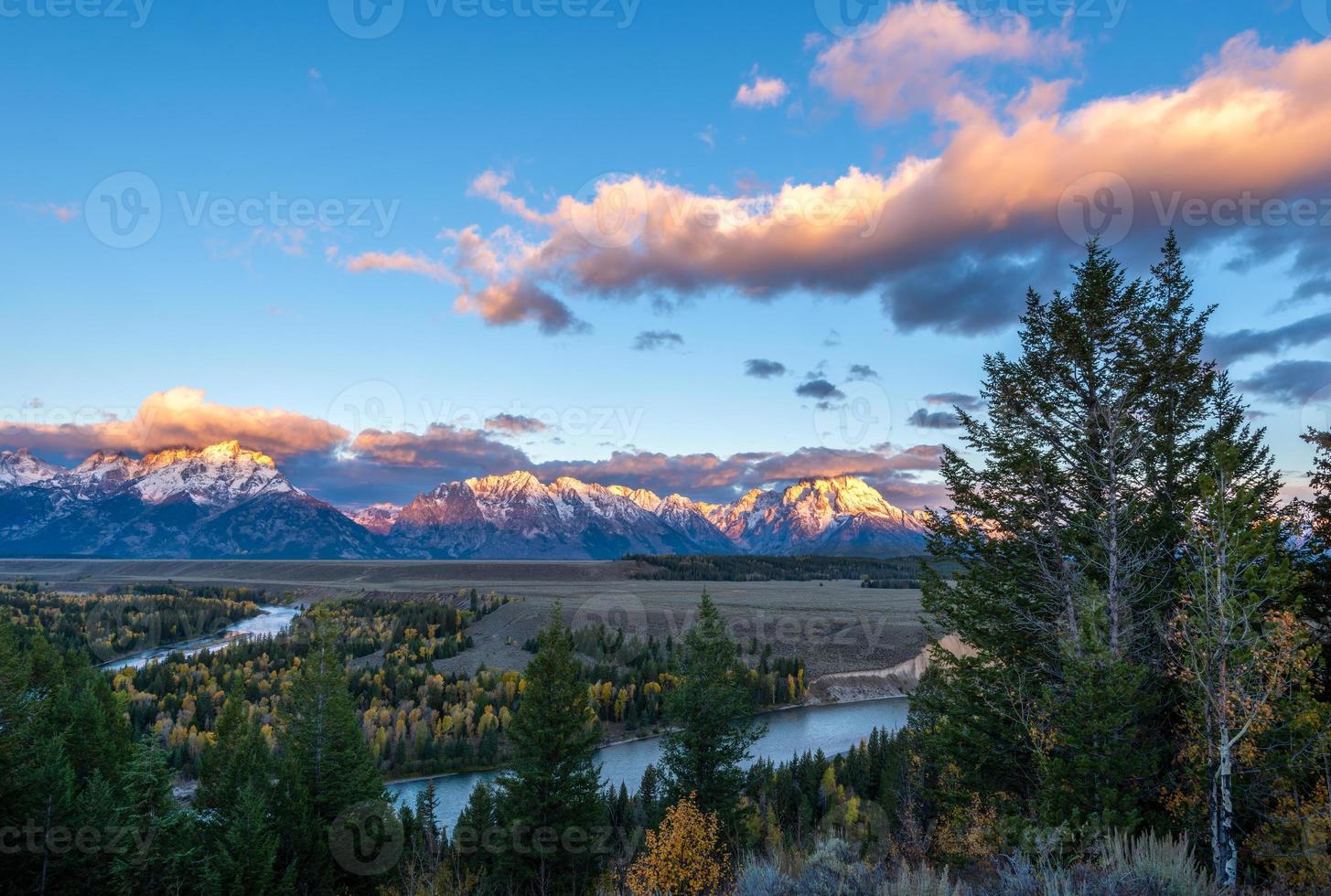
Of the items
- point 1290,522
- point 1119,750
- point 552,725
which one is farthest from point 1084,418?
point 552,725

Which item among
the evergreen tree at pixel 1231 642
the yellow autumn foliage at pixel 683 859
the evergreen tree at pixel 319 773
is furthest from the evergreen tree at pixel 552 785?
the evergreen tree at pixel 1231 642

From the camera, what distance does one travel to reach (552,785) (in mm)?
32562

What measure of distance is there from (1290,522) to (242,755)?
45.4 meters

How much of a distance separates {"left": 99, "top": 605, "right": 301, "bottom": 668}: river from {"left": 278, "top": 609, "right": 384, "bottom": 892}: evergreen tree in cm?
9712

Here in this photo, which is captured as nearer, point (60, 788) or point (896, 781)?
point (60, 788)

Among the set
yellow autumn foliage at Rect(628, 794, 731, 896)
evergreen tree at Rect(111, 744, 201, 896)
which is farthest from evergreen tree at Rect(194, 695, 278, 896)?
yellow autumn foliage at Rect(628, 794, 731, 896)

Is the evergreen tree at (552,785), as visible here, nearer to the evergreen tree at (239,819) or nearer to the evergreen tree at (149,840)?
the evergreen tree at (239,819)

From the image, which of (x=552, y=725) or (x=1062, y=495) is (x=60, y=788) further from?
(x=1062, y=495)

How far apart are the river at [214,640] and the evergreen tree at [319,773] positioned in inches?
3823

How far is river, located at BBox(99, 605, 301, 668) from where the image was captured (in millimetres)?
129875

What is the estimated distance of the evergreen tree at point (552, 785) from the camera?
32.2 m

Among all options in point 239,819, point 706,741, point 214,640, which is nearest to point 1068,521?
point 706,741

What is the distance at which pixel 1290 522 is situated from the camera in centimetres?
2019

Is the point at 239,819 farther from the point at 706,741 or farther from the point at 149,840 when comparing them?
the point at 706,741
